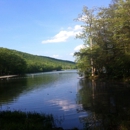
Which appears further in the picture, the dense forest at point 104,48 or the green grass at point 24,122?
the dense forest at point 104,48

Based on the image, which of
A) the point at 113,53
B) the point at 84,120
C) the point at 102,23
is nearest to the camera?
the point at 84,120

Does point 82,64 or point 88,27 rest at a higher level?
point 88,27

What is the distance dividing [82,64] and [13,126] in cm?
5057

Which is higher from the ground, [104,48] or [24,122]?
[104,48]

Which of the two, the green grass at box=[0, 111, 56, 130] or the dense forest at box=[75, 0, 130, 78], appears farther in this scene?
the dense forest at box=[75, 0, 130, 78]

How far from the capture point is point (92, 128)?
43.7ft

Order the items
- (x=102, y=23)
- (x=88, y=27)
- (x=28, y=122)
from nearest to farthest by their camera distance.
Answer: (x=28, y=122) < (x=102, y=23) < (x=88, y=27)

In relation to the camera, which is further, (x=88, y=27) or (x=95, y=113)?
(x=88, y=27)

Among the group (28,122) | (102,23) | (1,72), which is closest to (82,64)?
(102,23)

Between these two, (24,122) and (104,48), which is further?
(104,48)

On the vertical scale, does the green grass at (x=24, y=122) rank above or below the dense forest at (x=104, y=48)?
→ below

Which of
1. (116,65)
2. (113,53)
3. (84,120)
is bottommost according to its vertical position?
(84,120)

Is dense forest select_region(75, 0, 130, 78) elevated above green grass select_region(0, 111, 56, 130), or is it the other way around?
dense forest select_region(75, 0, 130, 78)

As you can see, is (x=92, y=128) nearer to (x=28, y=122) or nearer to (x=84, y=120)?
(x=84, y=120)
